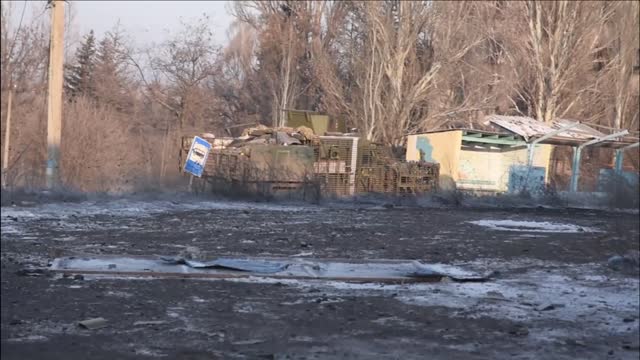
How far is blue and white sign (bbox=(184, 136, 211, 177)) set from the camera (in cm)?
2347

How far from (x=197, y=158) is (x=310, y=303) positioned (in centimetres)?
1610

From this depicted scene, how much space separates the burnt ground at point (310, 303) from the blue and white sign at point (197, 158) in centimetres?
833

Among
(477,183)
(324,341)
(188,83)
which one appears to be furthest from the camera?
(188,83)

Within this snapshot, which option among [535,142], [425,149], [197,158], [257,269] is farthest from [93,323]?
[425,149]

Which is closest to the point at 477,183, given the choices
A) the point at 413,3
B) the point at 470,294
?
the point at 413,3

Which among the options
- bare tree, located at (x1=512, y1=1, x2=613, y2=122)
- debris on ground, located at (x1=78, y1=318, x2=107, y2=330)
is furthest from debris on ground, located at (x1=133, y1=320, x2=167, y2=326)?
bare tree, located at (x1=512, y1=1, x2=613, y2=122)

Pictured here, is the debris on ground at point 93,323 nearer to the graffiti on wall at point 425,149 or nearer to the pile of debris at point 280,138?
the pile of debris at point 280,138

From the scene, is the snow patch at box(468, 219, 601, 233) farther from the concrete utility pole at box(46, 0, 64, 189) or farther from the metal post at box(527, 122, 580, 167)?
the concrete utility pole at box(46, 0, 64, 189)

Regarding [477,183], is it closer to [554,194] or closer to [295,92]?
[554,194]

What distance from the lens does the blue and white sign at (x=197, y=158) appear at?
23.5 m

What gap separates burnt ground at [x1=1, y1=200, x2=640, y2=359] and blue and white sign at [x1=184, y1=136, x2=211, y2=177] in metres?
8.33

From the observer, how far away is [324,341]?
6508mm

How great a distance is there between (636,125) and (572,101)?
14.5 feet

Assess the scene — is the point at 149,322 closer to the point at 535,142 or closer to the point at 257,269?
the point at 257,269
